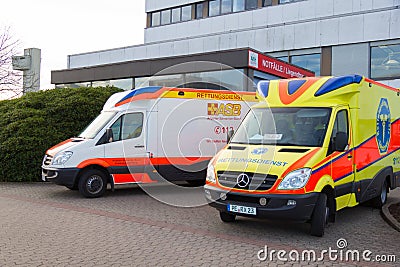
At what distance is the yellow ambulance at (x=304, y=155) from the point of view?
690cm

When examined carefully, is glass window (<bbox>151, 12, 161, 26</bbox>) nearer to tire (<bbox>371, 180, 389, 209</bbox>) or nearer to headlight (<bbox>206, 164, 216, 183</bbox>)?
tire (<bbox>371, 180, 389, 209</bbox>)

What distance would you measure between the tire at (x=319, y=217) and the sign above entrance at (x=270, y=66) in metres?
10.2

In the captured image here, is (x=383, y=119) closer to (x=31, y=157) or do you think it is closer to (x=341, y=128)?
(x=341, y=128)

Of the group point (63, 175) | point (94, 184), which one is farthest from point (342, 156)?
point (63, 175)

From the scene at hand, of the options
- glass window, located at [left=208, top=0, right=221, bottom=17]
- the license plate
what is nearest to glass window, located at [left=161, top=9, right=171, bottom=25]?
glass window, located at [left=208, top=0, right=221, bottom=17]

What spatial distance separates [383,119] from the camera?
31.6 feet

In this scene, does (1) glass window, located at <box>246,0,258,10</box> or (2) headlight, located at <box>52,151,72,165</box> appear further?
(1) glass window, located at <box>246,0,258,10</box>

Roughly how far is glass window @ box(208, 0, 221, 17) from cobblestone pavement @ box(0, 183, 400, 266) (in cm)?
2706

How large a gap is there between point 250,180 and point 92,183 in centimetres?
524

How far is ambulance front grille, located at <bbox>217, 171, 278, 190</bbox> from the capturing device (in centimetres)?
694

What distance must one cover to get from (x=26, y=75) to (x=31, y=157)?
7.66 meters

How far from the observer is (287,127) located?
7801 mm

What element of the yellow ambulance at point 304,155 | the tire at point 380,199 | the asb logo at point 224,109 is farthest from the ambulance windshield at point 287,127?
the asb logo at point 224,109

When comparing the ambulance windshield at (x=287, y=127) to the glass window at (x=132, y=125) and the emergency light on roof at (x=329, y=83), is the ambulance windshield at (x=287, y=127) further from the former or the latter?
the glass window at (x=132, y=125)
